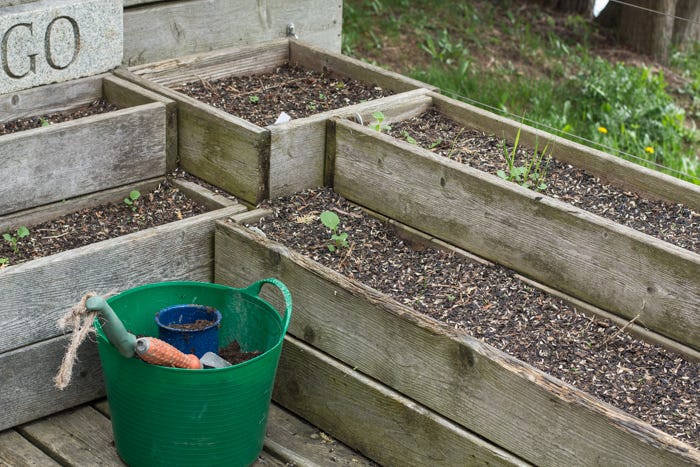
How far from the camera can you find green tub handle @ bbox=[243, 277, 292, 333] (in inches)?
122

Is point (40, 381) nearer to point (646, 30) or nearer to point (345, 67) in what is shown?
point (345, 67)

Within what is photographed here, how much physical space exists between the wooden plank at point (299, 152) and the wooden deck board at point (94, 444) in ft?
2.95

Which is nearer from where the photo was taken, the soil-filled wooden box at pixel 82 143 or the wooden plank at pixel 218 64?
the soil-filled wooden box at pixel 82 143

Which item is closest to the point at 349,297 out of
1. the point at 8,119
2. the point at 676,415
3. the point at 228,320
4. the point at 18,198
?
the point at 228,320

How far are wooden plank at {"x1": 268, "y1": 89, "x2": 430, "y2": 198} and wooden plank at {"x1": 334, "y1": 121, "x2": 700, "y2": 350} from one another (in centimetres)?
8

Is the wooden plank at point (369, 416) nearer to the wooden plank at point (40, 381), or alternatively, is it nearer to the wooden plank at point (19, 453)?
the wooden plank at point (40, 381)

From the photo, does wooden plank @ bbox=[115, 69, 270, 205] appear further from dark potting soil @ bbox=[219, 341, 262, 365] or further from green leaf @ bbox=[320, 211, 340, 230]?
dark potting soil @ bbox=[219, 341, 262, 365]

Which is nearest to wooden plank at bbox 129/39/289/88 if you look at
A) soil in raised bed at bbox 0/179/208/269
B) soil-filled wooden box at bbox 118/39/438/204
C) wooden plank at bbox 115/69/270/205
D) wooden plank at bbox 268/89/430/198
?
soil-filled wooden box at bbox 118/39/438/204

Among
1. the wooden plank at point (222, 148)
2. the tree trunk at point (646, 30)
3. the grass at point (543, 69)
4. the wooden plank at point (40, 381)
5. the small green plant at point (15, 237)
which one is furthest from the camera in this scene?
the tree trunk at point (646, 30)

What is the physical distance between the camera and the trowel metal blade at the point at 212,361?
10.4ft

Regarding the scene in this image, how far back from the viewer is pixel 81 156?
378cm

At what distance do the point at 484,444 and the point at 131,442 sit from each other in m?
1.04

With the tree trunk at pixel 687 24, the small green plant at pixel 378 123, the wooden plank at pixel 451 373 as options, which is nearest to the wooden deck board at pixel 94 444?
the wooden plank at pixel 451 373

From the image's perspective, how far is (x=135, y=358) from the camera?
2.98m
